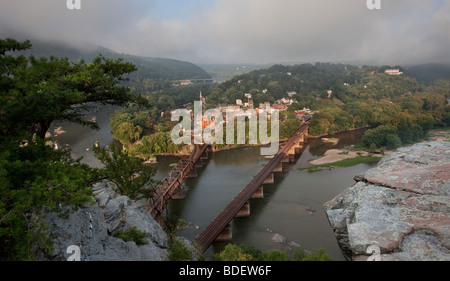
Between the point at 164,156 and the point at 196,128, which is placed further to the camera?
the point at 196,128

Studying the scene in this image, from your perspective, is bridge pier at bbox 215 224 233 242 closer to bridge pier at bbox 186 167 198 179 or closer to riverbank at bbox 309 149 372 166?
bridge pier at bbox 186 167 198 179

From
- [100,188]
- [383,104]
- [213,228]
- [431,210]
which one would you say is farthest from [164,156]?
[383,104]

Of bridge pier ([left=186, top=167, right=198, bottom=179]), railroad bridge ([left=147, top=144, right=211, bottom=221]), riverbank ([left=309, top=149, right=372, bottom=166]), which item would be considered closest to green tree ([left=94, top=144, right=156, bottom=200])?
railroad bridge ([left=147, top=144, right=211, bottom=221])

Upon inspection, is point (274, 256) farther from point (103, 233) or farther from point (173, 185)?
point (173, 185)

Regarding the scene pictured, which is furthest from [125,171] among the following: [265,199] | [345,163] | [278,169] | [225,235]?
[345,163]
